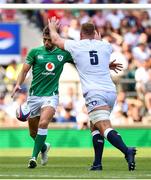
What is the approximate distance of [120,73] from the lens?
1933 cm

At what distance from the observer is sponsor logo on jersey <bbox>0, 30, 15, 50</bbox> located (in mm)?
20000

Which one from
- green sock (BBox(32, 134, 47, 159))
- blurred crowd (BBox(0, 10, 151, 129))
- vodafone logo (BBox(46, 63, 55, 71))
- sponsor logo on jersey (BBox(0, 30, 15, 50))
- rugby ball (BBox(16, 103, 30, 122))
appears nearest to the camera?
green sock (BBox(32, 134, 47, 159))

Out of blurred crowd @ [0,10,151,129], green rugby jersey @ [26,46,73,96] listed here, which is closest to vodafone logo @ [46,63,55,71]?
green rugby jersey @ [26,46,73,96]

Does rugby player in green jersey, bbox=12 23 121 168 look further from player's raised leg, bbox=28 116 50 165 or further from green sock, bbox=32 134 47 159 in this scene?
green sock, bbox=32 134 47 159

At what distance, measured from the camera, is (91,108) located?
36.2 ft

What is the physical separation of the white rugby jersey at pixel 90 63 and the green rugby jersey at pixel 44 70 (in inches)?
55.0

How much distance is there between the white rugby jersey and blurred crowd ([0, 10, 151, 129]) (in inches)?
298

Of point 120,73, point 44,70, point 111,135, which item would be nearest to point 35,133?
point 44,70

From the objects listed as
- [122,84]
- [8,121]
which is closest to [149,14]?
[122,84]

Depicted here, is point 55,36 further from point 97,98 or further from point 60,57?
point 60,57

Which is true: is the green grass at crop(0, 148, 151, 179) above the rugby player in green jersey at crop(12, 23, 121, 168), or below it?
below

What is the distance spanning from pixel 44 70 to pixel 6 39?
7.65 metres

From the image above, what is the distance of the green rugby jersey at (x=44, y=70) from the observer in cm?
1252

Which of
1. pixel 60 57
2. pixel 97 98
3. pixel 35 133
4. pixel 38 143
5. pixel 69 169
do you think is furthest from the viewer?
pixel 35 133
